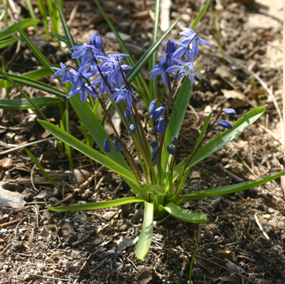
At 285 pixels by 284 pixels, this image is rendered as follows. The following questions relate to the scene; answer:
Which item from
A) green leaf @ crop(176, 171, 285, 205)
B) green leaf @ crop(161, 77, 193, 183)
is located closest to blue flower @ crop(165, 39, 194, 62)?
green leaf @ crop(161, 77, 193, 183)

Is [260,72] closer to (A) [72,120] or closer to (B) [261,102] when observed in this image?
(B) [261,102]

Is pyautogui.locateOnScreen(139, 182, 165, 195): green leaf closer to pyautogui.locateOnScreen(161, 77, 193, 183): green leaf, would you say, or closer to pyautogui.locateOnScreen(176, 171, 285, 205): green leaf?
pyautogui.locateOnScreen(176, 171, 285, 205): green leaf

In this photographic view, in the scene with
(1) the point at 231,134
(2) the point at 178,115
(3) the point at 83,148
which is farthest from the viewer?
(2) the point at 178,115

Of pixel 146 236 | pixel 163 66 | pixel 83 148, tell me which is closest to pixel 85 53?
pixel 163 66

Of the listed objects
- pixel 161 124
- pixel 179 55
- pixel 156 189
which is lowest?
pixel 156 189

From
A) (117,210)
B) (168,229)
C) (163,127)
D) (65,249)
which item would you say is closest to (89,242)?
(65,249)

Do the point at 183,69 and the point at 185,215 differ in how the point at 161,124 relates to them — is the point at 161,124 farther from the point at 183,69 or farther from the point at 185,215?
the point at 185,215
